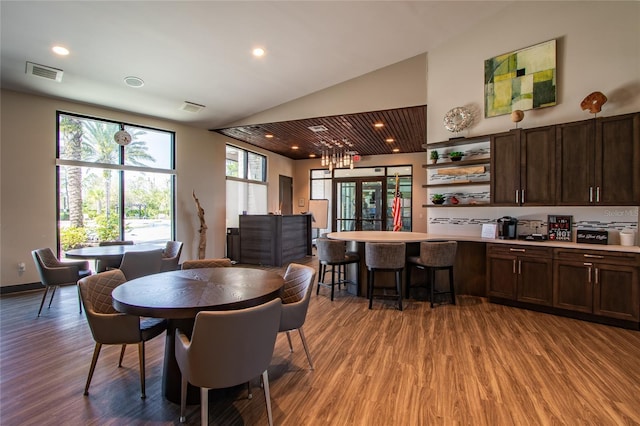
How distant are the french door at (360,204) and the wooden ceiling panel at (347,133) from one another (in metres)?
1.07

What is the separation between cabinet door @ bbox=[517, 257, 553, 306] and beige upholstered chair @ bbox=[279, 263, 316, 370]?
3.11 m

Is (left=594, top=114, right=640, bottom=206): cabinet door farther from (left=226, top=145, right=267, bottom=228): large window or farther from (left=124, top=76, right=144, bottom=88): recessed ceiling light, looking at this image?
(left=226, top=145, right=267, bottom=228): large window

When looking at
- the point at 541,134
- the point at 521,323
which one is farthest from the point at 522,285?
the point at 541,134

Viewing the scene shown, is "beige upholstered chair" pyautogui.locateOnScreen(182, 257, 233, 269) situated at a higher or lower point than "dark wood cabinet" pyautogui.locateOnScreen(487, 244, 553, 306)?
higher

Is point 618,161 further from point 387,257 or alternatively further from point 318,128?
point 318,128

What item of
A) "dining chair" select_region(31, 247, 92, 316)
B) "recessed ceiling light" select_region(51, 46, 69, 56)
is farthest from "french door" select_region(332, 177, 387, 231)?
"recessed ceiling light" select_region(51, 46, 69, 56)

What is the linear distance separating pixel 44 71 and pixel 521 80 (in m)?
6.73

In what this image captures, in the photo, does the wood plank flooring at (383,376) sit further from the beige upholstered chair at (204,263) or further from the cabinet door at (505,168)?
the cabinet door at (505,168)

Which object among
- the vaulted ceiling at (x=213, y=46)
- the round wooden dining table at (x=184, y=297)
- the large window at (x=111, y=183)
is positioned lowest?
the round wooden dining table at (x=184, y=297)

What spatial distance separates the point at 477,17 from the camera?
15.3 feet

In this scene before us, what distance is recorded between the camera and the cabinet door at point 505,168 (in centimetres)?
430

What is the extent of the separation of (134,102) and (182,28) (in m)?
2.29

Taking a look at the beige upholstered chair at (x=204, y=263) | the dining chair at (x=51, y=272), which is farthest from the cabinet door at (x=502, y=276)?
the dining chair at (x=51, y=272)

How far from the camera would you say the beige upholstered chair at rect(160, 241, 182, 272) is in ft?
15.2
